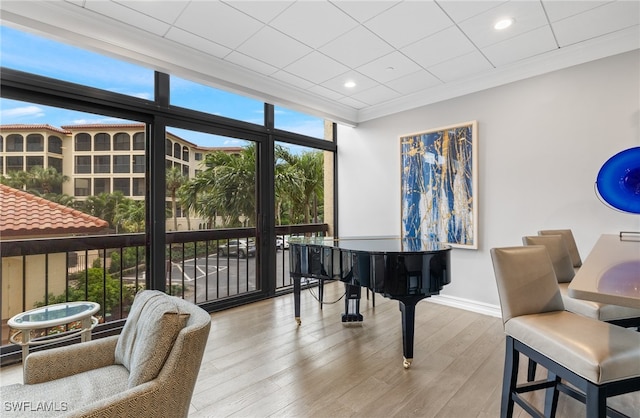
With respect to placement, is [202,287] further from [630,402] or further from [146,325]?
[630,402]

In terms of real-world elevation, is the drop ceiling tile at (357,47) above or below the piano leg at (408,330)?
above

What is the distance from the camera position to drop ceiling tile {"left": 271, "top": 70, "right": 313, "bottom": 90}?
358 centimetres

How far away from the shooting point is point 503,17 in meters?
2.52

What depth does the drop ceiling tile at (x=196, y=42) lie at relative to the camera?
2734mm

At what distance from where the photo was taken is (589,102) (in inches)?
117

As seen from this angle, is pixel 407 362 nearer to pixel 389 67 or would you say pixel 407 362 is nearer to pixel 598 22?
pixel 389 67

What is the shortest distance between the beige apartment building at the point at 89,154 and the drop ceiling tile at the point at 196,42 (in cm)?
96

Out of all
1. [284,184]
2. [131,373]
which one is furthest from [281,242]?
[131,373]

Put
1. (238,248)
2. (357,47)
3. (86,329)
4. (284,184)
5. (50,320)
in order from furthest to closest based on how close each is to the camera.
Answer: (284,184)
(238,248)
(357,47)
(86,329)
(50,320)

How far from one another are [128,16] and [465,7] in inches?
107

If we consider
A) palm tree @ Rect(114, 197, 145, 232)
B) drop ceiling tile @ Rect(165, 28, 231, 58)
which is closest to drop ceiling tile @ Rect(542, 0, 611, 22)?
drop ceiling tile @ Rect(165, 28, 231, 58)

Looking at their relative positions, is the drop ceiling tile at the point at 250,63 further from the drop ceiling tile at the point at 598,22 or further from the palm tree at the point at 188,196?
the drop ceiling tile at the point at 598,22

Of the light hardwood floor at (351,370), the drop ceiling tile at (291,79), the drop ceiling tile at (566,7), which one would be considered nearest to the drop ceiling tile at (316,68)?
the drop ceiling tile at (291,79)

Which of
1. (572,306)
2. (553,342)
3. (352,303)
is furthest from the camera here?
(352,303)
